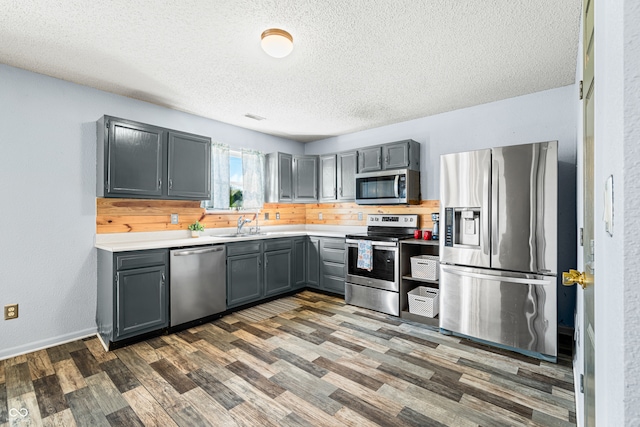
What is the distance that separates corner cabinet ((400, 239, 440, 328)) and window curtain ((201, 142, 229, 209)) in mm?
2531

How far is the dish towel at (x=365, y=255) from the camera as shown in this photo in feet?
12.8

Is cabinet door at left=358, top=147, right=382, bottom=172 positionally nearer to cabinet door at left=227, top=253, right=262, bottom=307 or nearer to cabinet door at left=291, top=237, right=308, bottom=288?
cabinet door at left=291, top=237, right=308, bottom=288

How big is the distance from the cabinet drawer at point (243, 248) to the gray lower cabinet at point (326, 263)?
95 centimetres

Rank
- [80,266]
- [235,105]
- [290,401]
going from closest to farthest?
1. [290,401]
2. [80,266]
3. [235,105]

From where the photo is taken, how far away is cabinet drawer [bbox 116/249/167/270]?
2.86 meters

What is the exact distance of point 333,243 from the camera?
451cm

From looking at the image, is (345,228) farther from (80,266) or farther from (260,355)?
(80,266)

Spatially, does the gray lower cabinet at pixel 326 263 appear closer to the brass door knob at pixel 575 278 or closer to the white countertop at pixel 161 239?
the white countertop at pixel 161 239

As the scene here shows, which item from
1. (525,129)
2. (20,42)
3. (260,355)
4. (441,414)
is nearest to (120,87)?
(20,42)

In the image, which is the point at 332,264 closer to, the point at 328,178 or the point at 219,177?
the point at 328,178

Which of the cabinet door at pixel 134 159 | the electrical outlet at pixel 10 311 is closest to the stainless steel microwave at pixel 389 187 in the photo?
the cabinet door at pixel 134 159

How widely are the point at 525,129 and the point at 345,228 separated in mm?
2777

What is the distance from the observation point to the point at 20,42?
2361 millimetres

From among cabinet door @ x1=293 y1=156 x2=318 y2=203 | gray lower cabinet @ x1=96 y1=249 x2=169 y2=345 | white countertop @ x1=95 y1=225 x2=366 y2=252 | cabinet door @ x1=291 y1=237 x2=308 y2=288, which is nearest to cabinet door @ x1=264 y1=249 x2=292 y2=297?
cabinet door @ x1=291 y1=237 x2=308 y2=288
